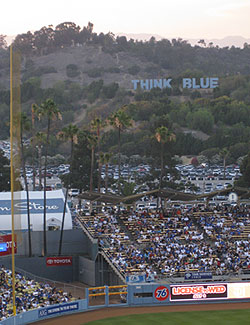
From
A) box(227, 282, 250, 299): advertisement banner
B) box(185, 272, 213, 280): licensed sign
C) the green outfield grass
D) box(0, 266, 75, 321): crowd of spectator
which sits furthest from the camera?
box(185, 272, 213, 280): licensed sign

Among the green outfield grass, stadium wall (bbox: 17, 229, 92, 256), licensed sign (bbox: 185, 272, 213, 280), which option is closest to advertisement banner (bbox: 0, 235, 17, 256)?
stadium wall (bbox: 17, 229, 92, 256)

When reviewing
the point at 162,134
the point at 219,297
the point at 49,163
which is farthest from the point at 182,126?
the point at 219,297

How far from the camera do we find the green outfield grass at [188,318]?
124ft

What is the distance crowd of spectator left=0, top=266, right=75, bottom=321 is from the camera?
3928cm

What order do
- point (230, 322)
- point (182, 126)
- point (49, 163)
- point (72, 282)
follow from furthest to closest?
point (182, 126)
point (49, 163)
point (72, 282)
point (230, 322)

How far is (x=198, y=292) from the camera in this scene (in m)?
42.8

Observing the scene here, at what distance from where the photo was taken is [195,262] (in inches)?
1913

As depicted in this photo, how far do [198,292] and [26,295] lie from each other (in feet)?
36.1

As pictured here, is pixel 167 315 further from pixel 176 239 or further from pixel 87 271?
pixel 87 271

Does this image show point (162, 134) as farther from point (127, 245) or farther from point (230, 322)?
point (230, 322)

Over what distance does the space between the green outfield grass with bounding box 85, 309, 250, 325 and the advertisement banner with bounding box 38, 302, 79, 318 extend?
211 centimetres

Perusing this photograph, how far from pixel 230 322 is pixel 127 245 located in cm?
1521

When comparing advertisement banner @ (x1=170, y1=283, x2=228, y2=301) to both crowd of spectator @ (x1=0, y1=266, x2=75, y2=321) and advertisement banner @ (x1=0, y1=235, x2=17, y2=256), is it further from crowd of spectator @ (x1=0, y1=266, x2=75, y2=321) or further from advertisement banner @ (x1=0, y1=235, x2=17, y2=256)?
advertisement banner @ (x1=0, y1=235, x2=17, y2=256)

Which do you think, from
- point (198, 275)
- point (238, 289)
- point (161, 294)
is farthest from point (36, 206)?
point (238, 289)
